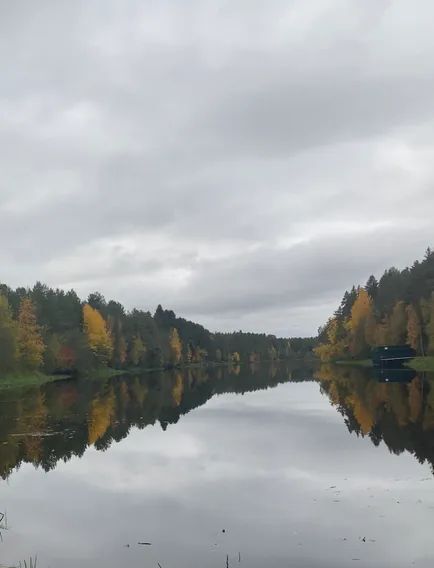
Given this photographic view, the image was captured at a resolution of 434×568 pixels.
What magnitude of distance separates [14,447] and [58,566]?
56.0 feet

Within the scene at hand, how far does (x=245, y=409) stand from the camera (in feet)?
155

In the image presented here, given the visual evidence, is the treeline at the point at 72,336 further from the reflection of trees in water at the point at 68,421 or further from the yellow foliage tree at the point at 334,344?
the yellow foliage tree at the point at 334,344

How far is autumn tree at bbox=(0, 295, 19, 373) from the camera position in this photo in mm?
77062

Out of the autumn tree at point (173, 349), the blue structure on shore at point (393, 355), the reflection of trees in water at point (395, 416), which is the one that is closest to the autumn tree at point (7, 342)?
the reflection of trees in water at point (395, 416)

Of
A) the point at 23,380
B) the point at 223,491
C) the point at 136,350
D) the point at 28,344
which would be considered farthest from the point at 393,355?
the point at 223,491

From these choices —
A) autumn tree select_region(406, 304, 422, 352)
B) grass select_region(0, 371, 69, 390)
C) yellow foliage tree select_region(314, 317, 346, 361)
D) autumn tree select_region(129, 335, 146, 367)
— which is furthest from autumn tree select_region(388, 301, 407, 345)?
autumn tree select_region(129, 335, 146, 367)

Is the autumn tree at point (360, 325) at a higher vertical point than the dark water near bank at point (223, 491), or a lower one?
higher

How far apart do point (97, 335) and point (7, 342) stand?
42774 millimetres

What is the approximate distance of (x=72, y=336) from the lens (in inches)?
4208

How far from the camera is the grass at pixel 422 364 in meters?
93.8

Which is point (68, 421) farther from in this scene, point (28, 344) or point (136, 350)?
point (136, 350)

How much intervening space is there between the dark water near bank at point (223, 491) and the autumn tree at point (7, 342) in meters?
41.5

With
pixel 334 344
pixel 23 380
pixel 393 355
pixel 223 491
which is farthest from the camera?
pixel 334 344

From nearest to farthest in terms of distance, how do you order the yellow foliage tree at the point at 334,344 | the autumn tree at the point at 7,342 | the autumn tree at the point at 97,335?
the autumn tree at the point at 7,342 → the autumn tree at the point at 97,335 → the yellow foliage tree at the point at 334,344
